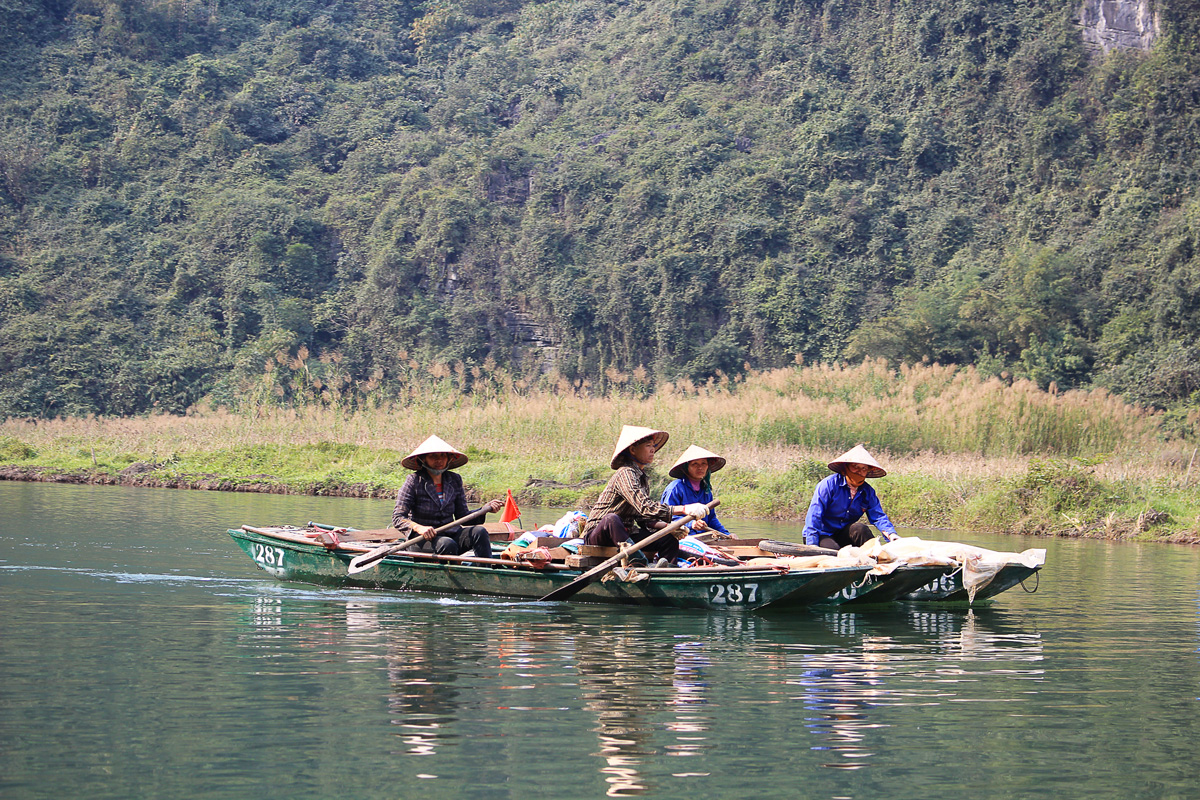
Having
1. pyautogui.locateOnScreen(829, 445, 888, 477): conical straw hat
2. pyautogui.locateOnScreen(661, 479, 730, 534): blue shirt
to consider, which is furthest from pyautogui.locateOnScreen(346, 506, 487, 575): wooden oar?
pyautogui.locateOnScreen(829, 445, 888, 477): conical straw hat

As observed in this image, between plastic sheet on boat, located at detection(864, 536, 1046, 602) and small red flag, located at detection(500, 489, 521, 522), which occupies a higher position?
small red flag, located at detection(500, 489, 521, 522)

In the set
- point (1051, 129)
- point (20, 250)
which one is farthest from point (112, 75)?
point (1051, 129)

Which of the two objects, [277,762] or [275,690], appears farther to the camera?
[275,690]

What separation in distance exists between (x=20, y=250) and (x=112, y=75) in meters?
7.78

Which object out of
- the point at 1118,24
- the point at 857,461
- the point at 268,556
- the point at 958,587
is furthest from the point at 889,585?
the point at 1118,24

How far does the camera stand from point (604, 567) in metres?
9.09

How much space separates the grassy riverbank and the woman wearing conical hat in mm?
6452

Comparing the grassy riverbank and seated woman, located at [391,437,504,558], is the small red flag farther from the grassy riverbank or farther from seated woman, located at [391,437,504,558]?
the grassy riverbank

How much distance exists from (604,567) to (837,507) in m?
2.13

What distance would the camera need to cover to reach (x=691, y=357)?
35156 millimetres

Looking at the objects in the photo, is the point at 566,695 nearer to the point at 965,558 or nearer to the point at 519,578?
the point at 519,578

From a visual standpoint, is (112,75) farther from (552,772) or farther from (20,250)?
(552,772)

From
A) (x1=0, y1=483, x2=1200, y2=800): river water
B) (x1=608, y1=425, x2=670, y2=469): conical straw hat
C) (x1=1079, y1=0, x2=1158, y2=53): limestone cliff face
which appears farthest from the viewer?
(x1=1079, y1=0, x2=1158, y2=53): limestone cliff face

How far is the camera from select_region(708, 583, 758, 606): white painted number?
8914mm
